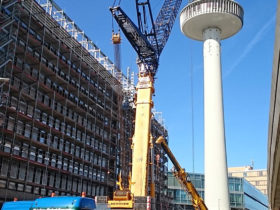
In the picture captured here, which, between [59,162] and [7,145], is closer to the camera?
[7,145]

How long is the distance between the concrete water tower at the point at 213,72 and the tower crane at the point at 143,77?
4.62 metres

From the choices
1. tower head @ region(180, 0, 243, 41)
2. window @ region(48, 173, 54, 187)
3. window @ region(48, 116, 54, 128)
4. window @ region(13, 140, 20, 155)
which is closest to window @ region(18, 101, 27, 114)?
window @ region(13, 140, 20, 155)

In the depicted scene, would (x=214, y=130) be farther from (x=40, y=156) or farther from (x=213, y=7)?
A: (x=40, y=156)

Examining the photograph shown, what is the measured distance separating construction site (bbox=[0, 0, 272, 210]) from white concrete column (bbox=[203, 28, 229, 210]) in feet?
0.40

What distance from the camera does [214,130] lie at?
147 ft

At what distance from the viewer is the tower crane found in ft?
107

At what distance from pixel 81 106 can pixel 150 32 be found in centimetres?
1665

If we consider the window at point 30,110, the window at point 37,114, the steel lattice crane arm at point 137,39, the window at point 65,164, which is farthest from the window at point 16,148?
the steel lattice crane arm at point 137,39

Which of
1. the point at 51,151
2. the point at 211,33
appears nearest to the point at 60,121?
the point at 51,151

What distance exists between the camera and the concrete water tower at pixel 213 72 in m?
43.3

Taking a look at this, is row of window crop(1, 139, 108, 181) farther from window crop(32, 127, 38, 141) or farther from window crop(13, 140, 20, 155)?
window crop(32, 127, 38, 141)

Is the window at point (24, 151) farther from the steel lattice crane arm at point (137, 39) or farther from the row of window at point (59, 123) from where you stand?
the steel lattice crane arm at point (137, 39)

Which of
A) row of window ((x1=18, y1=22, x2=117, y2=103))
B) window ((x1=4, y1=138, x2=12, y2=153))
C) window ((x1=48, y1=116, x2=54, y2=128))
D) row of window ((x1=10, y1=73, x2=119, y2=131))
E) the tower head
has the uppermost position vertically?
the tower head

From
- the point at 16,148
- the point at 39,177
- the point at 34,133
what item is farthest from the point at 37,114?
the point at 39,177
